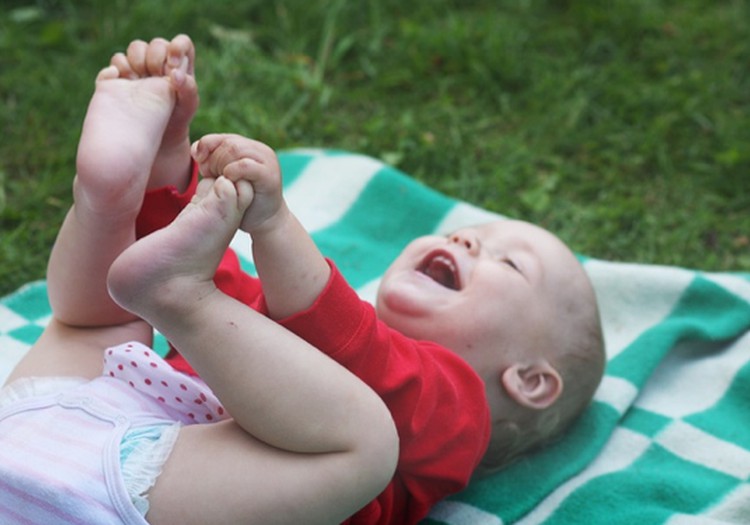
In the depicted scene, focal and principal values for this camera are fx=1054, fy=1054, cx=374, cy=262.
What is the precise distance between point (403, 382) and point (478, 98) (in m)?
1.95

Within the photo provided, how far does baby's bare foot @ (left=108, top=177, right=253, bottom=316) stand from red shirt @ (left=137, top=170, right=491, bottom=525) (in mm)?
195

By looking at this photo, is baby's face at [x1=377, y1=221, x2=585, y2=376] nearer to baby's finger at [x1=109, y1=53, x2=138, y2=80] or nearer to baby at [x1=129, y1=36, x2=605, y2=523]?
baby at [x1=129, y1=36, x2=605, y2=523]

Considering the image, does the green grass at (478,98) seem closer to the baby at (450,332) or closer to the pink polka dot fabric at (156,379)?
the baby at (450,332)

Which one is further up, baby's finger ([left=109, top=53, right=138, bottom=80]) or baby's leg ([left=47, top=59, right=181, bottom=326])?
baby's finger ([left=109, top=53, right=138, bottom=80])

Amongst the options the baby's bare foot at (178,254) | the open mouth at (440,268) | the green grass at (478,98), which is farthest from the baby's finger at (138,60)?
the green grass at (478,98)

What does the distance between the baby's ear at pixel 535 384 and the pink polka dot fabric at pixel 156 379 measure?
56 centimetres

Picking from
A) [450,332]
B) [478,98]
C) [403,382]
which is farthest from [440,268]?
[478,98]

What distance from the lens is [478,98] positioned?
11.5 ft

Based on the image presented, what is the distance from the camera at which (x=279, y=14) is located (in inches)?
145

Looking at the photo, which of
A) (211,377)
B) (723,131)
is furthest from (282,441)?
(723,131)

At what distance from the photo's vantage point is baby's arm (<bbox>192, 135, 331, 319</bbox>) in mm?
1482

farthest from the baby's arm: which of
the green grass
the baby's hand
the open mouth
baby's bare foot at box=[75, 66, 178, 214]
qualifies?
the green grass

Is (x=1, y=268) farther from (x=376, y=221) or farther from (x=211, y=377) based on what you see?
(x=211, y=377)

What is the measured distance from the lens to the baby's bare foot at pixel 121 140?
1.69m
